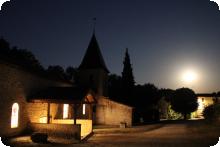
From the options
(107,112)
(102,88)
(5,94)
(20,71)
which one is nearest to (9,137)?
(5,94)

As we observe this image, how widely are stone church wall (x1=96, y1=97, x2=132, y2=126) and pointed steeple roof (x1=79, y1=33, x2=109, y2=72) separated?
6.40m

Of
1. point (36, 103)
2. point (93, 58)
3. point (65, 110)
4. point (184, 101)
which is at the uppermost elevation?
point (93, 58)

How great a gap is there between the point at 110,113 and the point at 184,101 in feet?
82.4

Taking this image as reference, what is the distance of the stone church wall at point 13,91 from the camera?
15.9 meters

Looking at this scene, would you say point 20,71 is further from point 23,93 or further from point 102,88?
point 102,88

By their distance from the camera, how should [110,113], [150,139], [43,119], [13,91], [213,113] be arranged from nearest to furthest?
[13,91]
[150,139]
[43,119]
[213,113]
[110,113]

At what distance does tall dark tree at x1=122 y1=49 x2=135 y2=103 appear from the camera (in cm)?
4337

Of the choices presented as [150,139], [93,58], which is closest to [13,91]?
[150,139]

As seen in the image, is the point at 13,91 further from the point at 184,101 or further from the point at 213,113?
the point at 184,101

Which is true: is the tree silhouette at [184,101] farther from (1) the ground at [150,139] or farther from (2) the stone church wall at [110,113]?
(1) the ground at [150,139]

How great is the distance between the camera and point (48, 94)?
19.9m

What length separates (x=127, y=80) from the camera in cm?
4422

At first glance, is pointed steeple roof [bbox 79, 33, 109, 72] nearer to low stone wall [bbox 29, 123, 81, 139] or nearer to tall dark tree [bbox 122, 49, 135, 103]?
tall dark tree [bbox 122, 49, 135, 103]

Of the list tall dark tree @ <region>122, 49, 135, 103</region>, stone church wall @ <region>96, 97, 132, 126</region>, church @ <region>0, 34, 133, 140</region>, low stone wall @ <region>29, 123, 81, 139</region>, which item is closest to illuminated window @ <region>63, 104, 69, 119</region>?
church @ <region>0, 34, 133, 140</region>
